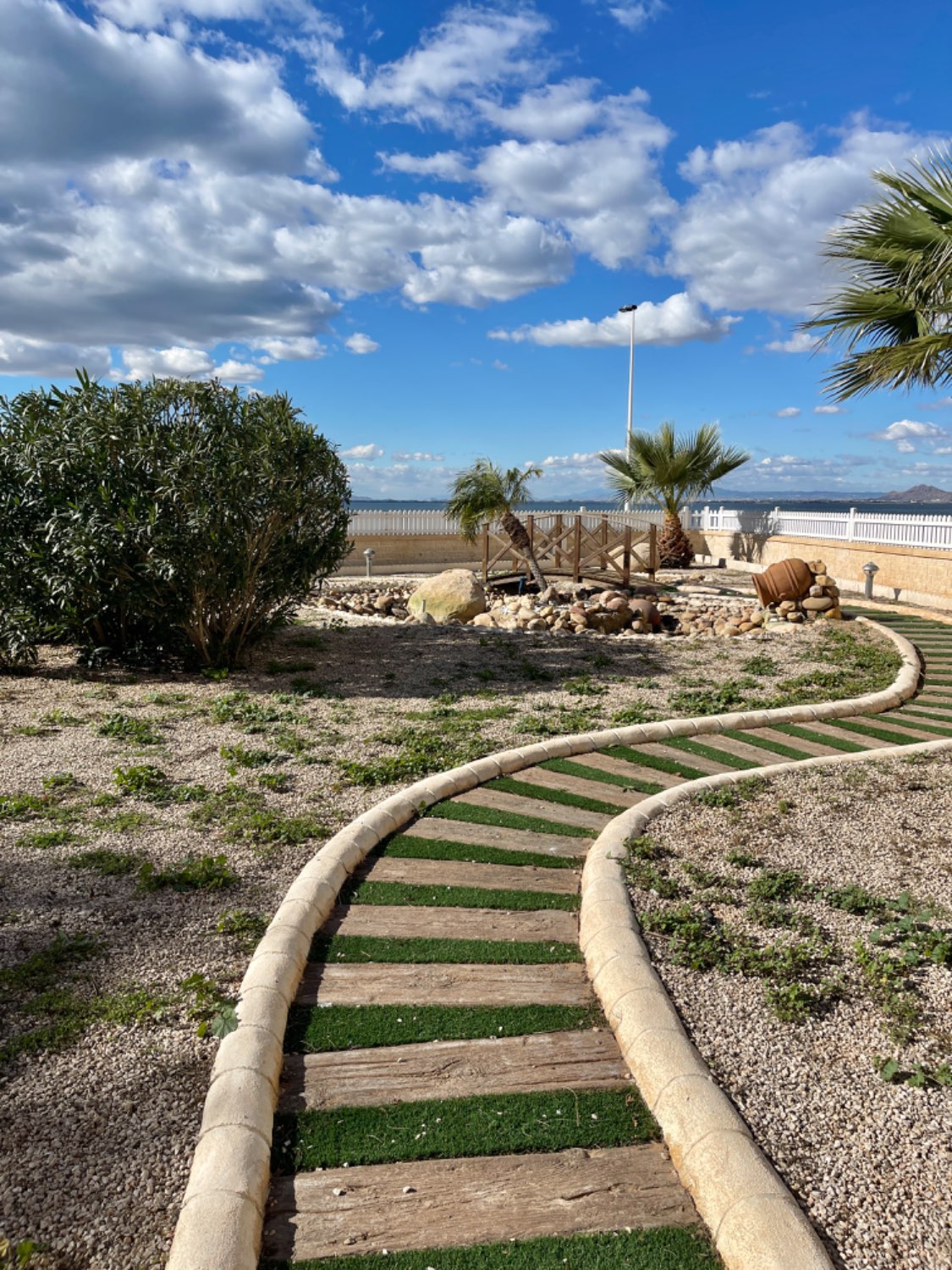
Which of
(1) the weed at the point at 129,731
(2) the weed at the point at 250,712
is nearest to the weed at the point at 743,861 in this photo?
(2) the weed at the point at 250,712

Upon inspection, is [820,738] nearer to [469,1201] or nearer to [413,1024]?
[413,1024]

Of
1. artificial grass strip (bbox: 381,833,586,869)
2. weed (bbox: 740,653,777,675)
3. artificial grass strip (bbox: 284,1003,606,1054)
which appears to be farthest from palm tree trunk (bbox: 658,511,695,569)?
artificial grass strip (bbox: 284,1003,606,1054)

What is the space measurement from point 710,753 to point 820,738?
1042mm

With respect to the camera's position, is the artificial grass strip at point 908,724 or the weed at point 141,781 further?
the artificial grass strip at point 908,724

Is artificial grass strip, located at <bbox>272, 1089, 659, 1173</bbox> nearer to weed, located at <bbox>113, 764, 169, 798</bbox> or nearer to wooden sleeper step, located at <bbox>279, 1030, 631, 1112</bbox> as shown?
wooden sleeper step, located at <bbox>279, 1030, 631, 1112</bbox>

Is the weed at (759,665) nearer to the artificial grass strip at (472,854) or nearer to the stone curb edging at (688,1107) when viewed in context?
the artificial grass strip at (472,854)

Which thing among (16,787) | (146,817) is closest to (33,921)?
(146,817)

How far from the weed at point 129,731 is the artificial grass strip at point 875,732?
528cm

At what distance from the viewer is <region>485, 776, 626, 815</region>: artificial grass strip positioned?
4.72 metres

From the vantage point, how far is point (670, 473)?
830 inches

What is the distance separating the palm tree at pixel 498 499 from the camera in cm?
1524

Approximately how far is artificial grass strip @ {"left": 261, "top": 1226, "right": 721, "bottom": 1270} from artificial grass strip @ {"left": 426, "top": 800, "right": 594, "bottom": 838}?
2445mm

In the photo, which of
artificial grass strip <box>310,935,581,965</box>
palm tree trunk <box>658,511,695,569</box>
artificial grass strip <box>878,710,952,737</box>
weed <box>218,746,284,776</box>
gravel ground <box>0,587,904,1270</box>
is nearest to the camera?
gravel ground <box>0,587,904,1270</box>

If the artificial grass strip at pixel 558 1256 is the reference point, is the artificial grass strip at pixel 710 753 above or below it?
above
